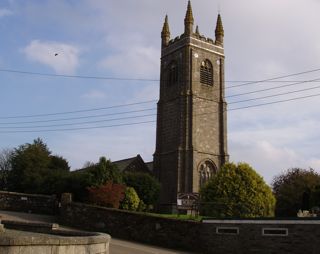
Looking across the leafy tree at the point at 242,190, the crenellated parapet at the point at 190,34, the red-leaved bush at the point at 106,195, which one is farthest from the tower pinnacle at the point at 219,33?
the red-leaved bush at the point at 106,195

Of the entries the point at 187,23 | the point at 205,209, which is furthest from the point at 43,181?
the point at 187,23

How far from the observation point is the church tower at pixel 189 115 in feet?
200

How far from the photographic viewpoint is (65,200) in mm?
29531

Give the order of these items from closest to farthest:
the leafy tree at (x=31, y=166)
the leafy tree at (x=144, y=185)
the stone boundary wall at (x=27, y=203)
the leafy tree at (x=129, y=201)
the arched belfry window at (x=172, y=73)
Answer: the stone boundary wall at (x=27, y=203)
the leafy tree at (x=129, y=201)
the leafy tree at (x=144, y=185)
the leafy tree at (x=31, y=166)
the arched belfry window at (x=172, y=73)

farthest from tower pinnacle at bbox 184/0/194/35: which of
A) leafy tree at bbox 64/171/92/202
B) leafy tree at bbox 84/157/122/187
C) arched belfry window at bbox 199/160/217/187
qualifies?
leafy tree at bbox 64/171/92/202

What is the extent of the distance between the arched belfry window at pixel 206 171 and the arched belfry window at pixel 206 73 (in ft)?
37.6

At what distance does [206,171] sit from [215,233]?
3945 centimetres

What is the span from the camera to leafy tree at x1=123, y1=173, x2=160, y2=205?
51.4 metres

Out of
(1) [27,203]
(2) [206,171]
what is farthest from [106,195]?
(2) [206,171]

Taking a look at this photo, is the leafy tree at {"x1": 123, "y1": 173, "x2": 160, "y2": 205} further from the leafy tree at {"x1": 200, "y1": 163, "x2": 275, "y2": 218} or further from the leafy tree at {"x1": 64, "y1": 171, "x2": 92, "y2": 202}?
the leafy tree at {"x1": 64, "y1": 171, "x2": 92, "y2": 202}

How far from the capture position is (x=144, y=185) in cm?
5178

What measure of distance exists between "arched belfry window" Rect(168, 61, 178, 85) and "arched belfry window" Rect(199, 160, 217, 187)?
12254 millimetres

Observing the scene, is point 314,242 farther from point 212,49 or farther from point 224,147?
point 212,49

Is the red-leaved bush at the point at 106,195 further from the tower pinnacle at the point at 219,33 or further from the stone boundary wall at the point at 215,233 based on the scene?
the tower pinnacle at the point at 219,33
